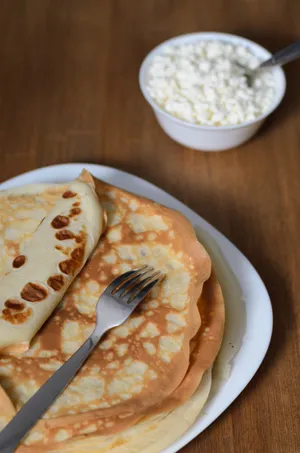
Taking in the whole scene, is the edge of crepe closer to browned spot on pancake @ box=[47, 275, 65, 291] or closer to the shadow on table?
the shadow on table

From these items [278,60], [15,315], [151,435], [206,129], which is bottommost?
[151,435]

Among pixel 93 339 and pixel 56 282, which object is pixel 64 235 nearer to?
pixel 56 282

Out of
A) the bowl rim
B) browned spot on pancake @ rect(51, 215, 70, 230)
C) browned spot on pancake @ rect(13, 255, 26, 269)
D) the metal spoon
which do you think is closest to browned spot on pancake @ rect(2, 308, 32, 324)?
browned spot on pancake @ rect(13, 255, 26, 269)

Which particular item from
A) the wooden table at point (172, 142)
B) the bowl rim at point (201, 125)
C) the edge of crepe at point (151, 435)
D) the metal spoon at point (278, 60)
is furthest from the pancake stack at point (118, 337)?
the metal spoon at point (278, 60)

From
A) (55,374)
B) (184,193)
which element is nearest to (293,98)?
(184,193)

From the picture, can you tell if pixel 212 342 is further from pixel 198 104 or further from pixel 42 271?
pixel 198 104

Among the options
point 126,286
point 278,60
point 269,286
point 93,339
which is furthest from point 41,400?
point 278,60
